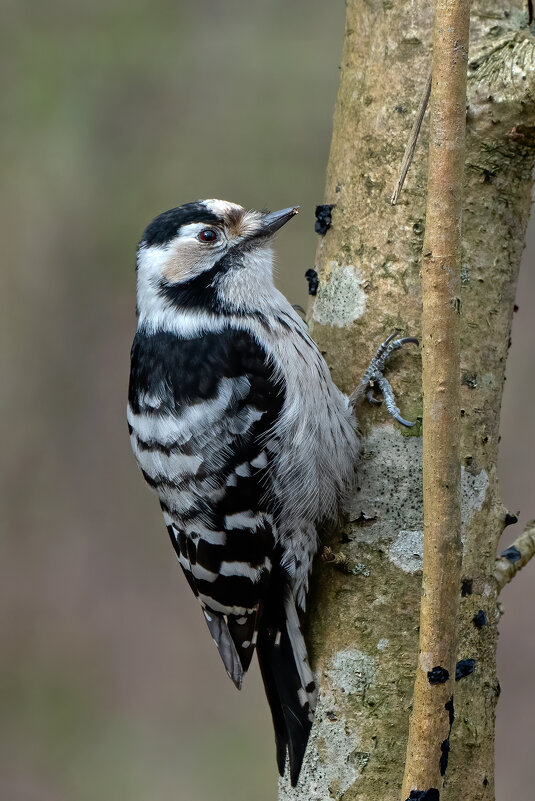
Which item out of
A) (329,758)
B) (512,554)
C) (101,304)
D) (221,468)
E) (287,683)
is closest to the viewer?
(329,758)

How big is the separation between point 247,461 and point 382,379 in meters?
0.45

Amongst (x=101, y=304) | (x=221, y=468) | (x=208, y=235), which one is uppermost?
(x=101, y=304)

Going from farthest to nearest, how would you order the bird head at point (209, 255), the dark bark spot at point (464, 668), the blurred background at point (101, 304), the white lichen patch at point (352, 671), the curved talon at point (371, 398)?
A: the blurred background at point (101, 304) → the bird head at point (209, 255) → the curved talon at point (371, 398) → the white lichen patch at point (352, 671) → the dark bark spot at point (464, 668)

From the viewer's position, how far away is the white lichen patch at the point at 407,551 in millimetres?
2195

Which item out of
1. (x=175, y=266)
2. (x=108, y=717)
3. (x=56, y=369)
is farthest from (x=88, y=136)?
(x=108, y=717)

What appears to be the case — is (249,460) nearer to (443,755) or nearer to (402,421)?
(402,421)

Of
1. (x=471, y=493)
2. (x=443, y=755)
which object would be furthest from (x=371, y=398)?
(x=443, y=755)

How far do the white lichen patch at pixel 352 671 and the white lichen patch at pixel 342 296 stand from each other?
87 centimetres

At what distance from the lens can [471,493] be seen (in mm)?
2205

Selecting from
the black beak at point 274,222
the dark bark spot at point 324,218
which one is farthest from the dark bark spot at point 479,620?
the black beak at point 274,222

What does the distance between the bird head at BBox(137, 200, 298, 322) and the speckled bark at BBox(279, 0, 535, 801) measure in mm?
353

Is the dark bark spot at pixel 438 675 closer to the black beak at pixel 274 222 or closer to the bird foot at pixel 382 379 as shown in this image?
the bird foot at pixel 382 379

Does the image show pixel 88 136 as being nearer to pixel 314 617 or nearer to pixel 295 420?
pixel 295 420

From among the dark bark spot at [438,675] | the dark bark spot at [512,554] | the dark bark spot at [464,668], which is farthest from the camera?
the dark bark spot at [512,554]
